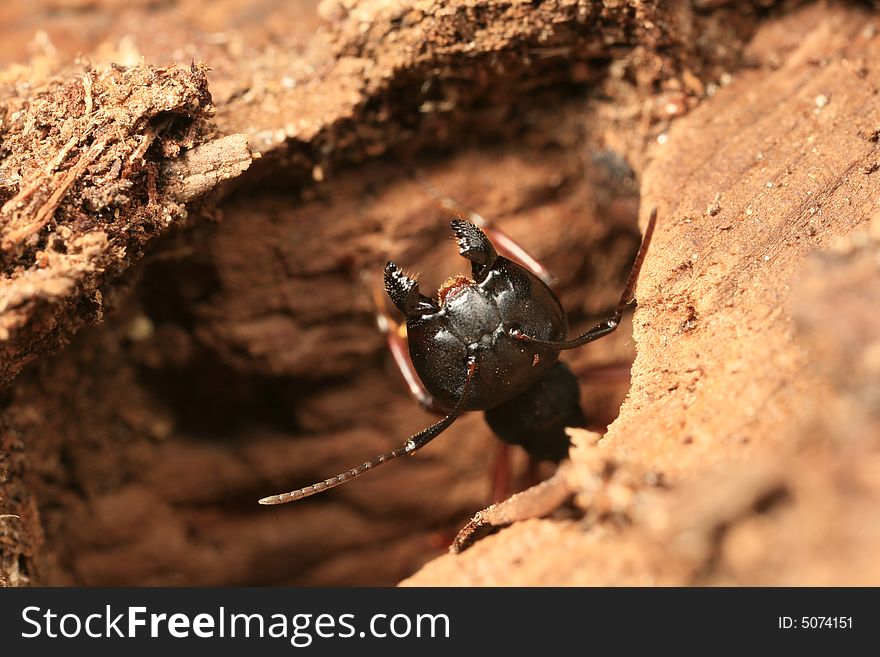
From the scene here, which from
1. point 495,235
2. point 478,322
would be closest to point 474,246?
point 478,322

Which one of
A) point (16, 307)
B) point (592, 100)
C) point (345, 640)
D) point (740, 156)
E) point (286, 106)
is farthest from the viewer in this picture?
point (592, 100)

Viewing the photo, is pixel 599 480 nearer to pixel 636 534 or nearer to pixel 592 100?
pixel 636 534

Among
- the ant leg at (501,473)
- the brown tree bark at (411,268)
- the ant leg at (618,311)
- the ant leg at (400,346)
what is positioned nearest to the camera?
the brown tree bark at (411,268)

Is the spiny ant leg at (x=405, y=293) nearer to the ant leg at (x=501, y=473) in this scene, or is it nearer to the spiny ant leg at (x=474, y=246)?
the spiny ant leg at (x=474, y=246)

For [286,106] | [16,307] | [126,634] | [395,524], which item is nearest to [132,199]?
[16,307]

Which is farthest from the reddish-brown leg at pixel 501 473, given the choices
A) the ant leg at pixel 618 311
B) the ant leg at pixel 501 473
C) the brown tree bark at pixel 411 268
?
the ant leg at pixel 618 311

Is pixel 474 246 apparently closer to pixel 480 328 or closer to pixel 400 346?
pixel 480 328

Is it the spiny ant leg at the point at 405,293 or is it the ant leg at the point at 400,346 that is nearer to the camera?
the spiny ant leg at the point at 405,293
